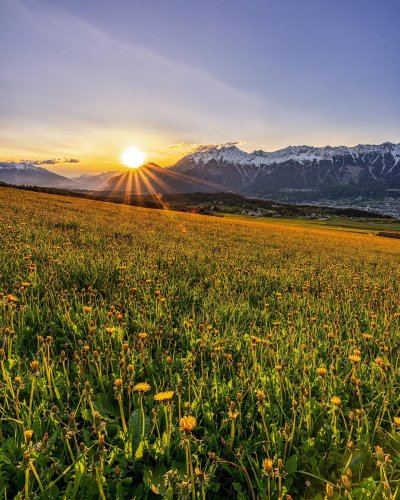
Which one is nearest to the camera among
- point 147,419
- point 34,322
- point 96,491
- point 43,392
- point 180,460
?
point 96,491

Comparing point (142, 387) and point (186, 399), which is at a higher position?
point (142, 387)

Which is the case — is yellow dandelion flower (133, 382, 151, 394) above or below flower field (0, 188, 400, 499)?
above

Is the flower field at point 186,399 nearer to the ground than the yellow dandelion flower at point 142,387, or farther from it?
nearer to the ground

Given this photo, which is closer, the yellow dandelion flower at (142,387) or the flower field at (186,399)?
the flower field at (186,399)

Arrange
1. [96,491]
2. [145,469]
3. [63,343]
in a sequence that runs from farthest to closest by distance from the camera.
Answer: [63,343] → [145,469] → [96,491]

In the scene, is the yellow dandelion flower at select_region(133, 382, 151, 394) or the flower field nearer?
the flower field

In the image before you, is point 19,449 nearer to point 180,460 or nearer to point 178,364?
point 180,460

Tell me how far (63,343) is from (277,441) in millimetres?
2729

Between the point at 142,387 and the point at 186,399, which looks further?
the point at 186,399

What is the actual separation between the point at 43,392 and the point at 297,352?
2.62m

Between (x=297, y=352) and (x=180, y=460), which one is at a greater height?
(x=297, y=352)

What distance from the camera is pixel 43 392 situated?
285cm

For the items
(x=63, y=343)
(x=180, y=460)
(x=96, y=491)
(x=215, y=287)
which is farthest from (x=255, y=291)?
(x=96, y=491)

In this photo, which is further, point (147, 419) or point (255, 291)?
point (255, 291)
